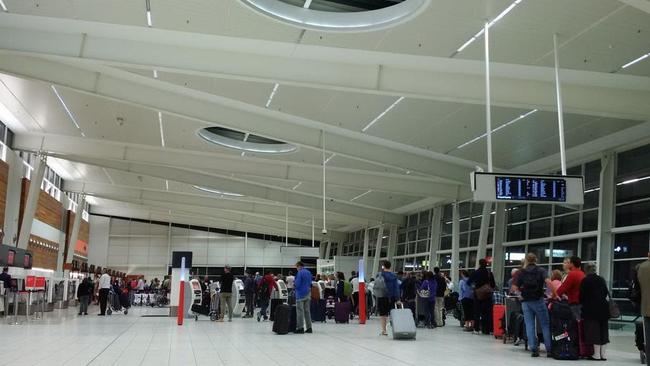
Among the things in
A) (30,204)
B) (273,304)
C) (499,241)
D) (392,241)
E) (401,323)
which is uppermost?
(30,204)

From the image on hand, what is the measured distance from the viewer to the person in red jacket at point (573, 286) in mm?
9031

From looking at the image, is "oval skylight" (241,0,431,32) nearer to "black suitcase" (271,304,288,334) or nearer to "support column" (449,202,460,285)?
"black suitcase" (271,304,288,334)

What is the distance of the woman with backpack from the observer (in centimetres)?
1602

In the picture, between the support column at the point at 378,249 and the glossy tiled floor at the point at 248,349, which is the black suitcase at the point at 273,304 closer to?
the glossy tiled floor at the point at 248,349

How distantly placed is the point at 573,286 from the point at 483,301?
191 inches

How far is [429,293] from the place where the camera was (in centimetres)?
1606

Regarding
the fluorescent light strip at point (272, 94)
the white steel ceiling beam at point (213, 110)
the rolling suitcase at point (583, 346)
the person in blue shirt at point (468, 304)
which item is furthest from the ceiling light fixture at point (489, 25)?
the white steel ceiling beam at point (213, 110)

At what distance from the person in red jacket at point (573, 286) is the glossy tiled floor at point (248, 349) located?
0.88 m

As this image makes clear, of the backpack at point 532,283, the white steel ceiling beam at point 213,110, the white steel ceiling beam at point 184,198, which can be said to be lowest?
the backpack at point 532,283

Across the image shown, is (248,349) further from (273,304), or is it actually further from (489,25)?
(273,304)

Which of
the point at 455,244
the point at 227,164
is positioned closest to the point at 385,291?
the point at 227,164

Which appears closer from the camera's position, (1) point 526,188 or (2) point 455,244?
(1) point 526,188

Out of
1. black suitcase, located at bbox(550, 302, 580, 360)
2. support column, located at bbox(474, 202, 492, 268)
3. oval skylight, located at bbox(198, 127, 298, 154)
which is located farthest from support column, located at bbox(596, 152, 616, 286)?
oval skylight, located at bbox(198, 127, 298, 154)

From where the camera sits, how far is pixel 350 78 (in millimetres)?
13023
